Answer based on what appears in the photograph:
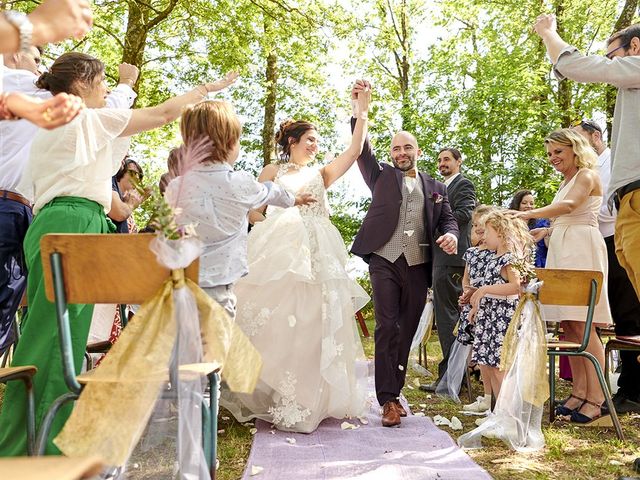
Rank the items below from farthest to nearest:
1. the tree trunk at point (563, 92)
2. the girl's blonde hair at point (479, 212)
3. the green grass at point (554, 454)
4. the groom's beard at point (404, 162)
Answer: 1. the tree trunk at point (563, 92)
2. the girl's blonde hair at point (479, 212)
3. the groom's beard at point (404, 162)
4. the green grass at point (554, 454)

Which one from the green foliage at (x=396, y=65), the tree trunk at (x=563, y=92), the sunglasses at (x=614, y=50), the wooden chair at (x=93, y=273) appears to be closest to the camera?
the wooden chair at (x=93, y=273)

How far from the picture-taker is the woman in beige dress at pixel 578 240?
15.9 ft

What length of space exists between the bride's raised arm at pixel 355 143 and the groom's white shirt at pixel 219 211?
169cm

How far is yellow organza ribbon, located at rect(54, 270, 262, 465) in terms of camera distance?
2096 millimetres

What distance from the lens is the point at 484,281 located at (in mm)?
4965

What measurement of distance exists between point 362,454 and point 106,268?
7.08ft

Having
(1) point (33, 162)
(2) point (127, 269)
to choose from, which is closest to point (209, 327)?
(2) point (127, 269)

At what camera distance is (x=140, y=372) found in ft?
7.27

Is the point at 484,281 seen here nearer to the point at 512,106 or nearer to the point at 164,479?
the point at 164,479

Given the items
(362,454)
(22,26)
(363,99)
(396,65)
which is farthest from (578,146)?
(396,65)

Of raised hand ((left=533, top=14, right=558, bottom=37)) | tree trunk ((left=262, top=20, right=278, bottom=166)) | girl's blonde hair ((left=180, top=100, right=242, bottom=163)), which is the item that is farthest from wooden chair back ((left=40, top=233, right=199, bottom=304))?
tree trunk ((left=262, top=20, right=278, bottom=166))

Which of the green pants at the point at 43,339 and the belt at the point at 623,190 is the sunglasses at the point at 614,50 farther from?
the green pants at the point at 43,339

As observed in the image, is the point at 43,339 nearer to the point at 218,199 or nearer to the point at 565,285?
the point at 218,199

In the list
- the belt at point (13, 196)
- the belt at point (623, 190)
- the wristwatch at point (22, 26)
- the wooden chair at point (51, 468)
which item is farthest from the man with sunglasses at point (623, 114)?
the wooden chair at point (51, 468)
